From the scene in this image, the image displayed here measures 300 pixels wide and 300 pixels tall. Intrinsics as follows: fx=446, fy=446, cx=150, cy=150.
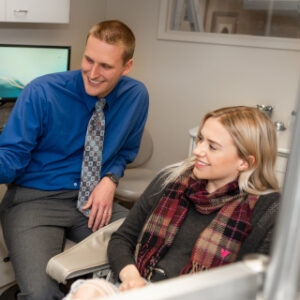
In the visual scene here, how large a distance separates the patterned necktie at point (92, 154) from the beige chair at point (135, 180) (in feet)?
1.85

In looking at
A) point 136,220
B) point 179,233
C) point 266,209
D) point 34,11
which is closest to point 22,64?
point 34,11

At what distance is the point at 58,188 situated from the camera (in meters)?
1.79

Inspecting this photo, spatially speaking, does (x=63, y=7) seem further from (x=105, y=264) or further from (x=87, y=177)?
(x=105, y=264)

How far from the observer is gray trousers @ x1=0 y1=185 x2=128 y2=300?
1.46m

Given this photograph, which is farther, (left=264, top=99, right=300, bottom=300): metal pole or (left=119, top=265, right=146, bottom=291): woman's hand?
(left=119, top=265, right=146, bottom=291): woman's hand

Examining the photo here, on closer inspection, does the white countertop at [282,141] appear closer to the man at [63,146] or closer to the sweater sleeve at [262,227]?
the man at [63,146]

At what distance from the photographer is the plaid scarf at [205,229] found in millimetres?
1298

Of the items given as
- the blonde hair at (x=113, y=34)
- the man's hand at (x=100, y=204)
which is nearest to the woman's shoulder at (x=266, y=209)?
the man's hand at (x=100, y=204)

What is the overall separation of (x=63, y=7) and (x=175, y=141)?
4.09ft

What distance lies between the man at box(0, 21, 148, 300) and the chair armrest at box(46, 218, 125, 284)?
18cm

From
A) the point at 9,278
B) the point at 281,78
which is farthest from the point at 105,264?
the point at 281,78

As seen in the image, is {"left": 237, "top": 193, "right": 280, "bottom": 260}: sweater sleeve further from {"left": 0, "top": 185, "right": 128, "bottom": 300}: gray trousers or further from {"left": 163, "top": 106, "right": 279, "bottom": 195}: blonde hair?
{"left": 0, "top": 185, "right": 128, "bottom": 300}: gray trousers

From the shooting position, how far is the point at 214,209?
4.50 ft

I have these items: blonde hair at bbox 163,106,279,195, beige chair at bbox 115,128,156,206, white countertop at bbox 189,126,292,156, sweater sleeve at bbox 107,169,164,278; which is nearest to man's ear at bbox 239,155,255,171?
blonde hair at bbox 163,106,279,195
